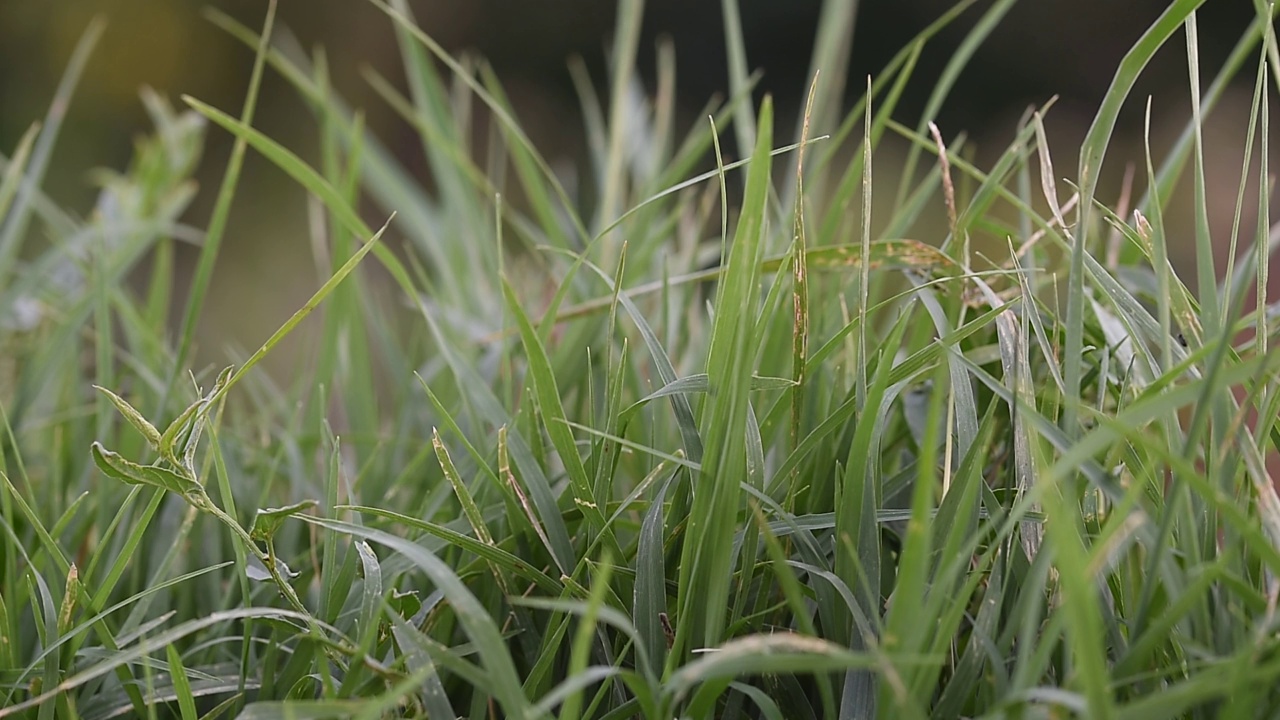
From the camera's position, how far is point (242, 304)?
2.56 m

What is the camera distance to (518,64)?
3.70m

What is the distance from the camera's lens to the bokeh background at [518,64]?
3.07 m

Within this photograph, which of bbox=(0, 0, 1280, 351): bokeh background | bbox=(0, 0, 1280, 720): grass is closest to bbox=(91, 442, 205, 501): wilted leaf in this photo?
bbox=(0, 0, 1280, 720): grass

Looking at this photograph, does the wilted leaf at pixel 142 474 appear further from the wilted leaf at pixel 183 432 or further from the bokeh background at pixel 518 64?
the bokeh background at pixel 518 64

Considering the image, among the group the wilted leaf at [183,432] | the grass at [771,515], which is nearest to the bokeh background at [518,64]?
the grass at [771,515]

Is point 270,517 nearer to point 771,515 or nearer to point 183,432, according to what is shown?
point 183,432

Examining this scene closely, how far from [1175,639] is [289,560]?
328 mm

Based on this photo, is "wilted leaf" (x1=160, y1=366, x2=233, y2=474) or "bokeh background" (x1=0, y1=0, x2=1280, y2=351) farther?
"bokeh background" (x1=0, y1=0, x2=1280, y2=351)

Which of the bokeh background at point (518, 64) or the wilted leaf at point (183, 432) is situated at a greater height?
the bokeh background at point (518, 64)

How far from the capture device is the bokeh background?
3068 millimetres

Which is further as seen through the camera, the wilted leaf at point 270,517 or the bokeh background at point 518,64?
the bokeh background at point 518,64

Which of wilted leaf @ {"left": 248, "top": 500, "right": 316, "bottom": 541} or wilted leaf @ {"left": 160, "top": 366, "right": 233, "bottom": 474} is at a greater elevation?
wilted leaf @ {"left": 160, "top": 366, "right": 233, "bottom": 474}

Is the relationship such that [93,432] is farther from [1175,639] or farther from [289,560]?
[1175,639]

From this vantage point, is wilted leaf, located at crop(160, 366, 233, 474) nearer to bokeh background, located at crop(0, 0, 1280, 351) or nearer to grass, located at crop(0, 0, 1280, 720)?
grass, located at crop(0, 0, 1280, 720)
